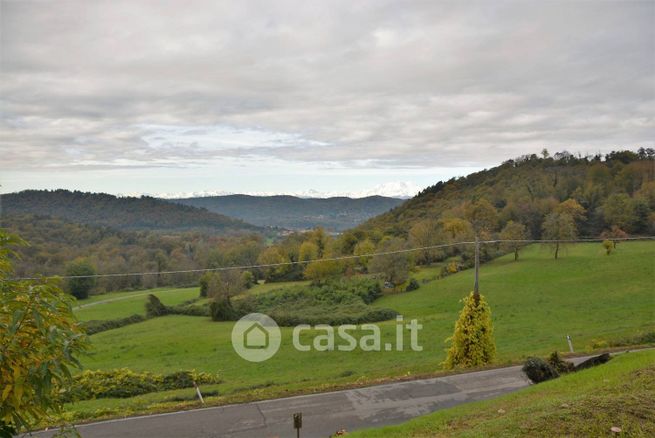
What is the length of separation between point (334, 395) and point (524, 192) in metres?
73.2

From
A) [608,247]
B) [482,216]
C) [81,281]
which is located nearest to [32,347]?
[608,247]

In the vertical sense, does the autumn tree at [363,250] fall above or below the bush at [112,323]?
above

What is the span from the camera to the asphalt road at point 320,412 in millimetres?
10445

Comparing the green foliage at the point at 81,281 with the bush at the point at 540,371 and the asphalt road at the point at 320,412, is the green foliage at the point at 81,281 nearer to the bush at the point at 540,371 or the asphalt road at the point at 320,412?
the asphalt road at the point at 320,412

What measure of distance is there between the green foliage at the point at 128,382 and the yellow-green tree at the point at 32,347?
51.3 ft

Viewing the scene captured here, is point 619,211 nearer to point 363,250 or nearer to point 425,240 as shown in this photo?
point 425,240

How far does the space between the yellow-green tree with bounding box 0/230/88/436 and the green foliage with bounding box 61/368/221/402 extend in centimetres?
1564

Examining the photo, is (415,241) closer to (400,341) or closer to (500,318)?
(500,318)

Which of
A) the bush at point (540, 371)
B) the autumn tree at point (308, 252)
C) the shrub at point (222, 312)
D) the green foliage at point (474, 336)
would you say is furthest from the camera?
the autumn tree at point (308, 252)

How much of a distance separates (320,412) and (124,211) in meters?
160

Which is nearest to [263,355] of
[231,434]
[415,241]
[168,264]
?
[231,434]

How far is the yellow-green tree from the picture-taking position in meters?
3.18

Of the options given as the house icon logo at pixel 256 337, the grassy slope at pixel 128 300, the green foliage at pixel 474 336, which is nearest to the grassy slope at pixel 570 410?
the green foliage at pixel 474 336

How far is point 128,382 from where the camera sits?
59.7 ft
